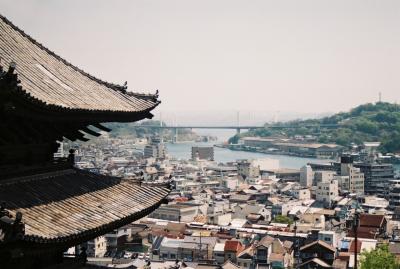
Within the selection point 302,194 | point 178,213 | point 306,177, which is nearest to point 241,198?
point 302,194

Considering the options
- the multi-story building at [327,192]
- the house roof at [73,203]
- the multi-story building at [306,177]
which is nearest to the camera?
the house roof at [73,203]

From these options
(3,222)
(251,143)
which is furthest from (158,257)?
(251,143)

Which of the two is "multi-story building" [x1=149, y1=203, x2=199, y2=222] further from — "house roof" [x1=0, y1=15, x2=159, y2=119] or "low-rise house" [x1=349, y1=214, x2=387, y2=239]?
"house roof" [x1=0, y1=15, x2=159, y2=119]

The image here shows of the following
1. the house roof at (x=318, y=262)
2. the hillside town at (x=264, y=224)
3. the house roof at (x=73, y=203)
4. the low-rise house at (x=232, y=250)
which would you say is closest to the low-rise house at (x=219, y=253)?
the hillside town at (x=264, y=224)

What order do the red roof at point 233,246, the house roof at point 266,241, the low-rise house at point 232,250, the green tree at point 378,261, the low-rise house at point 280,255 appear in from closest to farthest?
the green tree at point 378,261 → the low-rise house at point 280,255 → the house roof at point 266,241 → the low-rise house at point 232,250 → the red roof at point 233,246

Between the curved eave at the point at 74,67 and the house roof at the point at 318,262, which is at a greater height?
the curved eave at the point at 74,67

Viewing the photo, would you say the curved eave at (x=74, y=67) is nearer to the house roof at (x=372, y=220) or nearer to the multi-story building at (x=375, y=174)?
the house roof at (x=372, y=220)

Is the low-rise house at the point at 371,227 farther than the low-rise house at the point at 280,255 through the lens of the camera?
Yes

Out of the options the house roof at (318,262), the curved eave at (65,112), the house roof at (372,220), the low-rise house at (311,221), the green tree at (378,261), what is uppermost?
the curved eave at (65,112)
